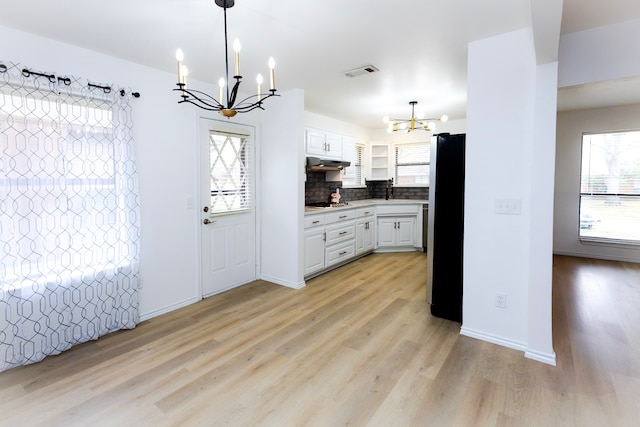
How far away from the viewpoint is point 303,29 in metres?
2.38

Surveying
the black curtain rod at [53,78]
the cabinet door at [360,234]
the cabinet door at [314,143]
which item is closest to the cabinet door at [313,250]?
the cabinet door at [360,234]

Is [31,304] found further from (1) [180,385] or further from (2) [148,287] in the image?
(1) [180,385]

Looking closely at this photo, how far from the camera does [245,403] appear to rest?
1.95 meters

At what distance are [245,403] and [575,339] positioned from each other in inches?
104

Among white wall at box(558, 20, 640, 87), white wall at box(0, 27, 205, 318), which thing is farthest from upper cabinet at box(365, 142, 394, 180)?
white wall at box(558, 20, 640, 87)

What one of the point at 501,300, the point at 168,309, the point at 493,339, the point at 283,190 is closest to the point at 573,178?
the point at 501,300

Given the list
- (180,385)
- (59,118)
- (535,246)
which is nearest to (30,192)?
(59,118)

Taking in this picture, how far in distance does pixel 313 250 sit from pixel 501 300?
234 centimetres

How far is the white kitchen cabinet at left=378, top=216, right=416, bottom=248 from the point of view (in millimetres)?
5879

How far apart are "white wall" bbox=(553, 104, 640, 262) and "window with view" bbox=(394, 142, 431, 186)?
2167 mm

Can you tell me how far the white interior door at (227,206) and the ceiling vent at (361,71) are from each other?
146cm

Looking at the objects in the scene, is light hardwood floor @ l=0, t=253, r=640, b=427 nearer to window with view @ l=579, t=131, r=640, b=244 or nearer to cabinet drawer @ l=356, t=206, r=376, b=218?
cabinet drawer @ l=356, t=206, r=376, b=218

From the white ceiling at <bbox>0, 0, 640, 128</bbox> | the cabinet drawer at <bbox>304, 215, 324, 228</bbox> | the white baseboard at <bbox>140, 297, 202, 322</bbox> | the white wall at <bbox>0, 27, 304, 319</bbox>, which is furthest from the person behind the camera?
the cabinet drawer at <bbox>304, 215, 324, 228</bbox>

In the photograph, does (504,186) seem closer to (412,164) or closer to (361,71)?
(361,71)
